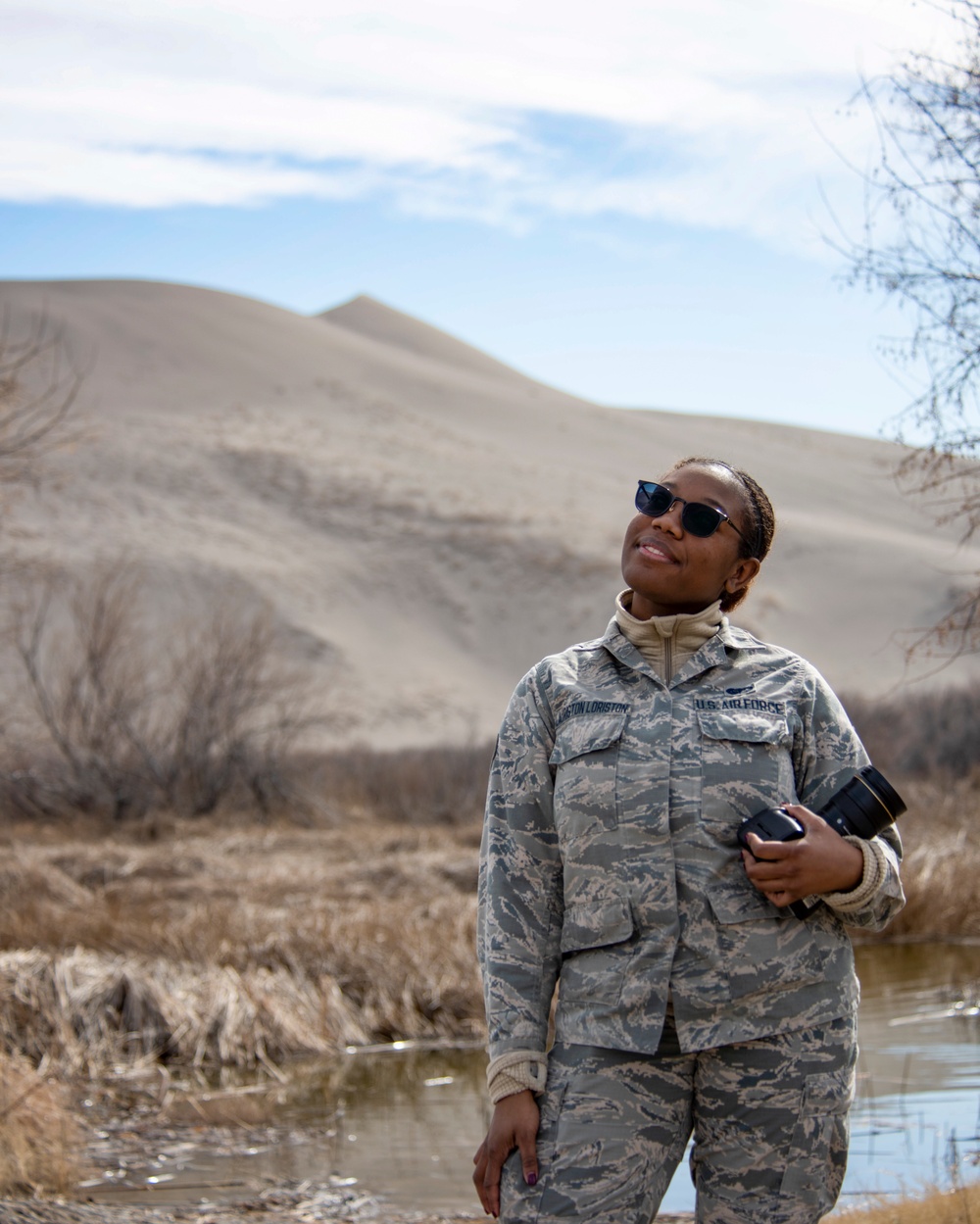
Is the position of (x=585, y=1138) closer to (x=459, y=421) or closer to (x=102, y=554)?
(x=102, y=554)

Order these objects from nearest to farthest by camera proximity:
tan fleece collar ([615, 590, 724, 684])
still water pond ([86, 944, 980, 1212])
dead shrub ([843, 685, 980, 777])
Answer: tan fleece collar ([615, 590, 724, 684]), still water pond ([86, 944, 980, 1212]), dead shrub ([843, 685, 980, 777])

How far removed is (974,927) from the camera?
472 inches

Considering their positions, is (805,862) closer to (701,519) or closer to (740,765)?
(740,765)

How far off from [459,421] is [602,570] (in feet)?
79.4

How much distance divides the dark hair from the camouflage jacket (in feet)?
0.78

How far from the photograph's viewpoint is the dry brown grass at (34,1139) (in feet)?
19.1

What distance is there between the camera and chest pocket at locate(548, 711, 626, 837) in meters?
2.54

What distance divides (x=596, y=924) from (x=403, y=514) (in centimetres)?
6007

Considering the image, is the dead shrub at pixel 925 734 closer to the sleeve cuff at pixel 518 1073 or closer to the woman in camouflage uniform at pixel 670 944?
the woman in camouflage uniform at pixel 670 944

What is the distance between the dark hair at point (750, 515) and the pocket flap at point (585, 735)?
0.48 metres

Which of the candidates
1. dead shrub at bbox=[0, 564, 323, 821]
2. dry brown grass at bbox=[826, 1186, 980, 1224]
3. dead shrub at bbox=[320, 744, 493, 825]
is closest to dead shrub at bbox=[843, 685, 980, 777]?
dead shrub at bbox=[320, 744, 493, 825]

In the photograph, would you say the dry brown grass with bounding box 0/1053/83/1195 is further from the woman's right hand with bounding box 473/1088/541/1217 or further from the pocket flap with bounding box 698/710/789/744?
the pocket flap with bounding box 698/710/789/744

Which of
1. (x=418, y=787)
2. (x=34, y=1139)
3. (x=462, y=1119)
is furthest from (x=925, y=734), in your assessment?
(x=34, y=1139)

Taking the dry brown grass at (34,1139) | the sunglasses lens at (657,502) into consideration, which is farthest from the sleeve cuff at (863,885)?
the dry brown grass at (34,1139)
